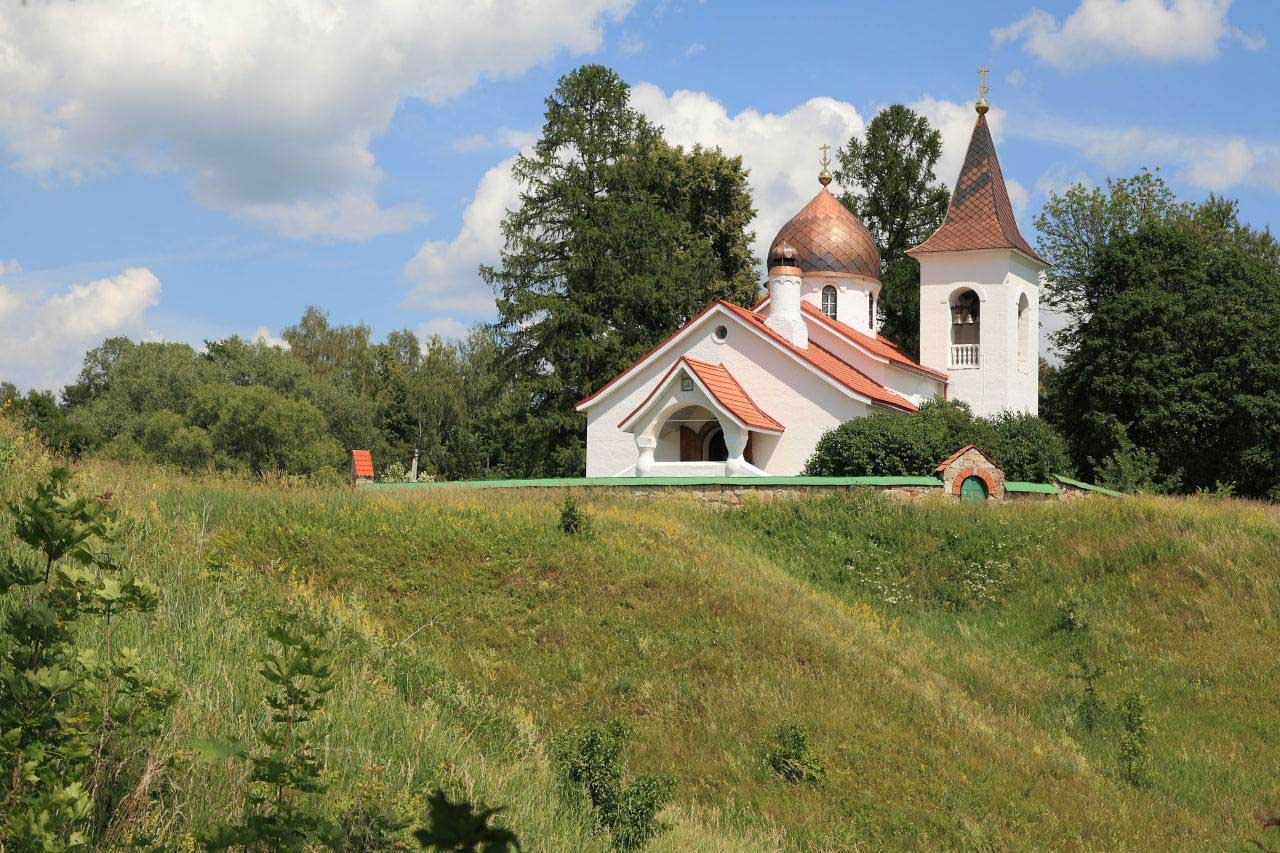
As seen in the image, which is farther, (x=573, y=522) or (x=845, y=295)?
(x=845, y=295)

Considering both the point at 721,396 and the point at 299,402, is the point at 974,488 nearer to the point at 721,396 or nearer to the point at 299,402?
the point at 721,396

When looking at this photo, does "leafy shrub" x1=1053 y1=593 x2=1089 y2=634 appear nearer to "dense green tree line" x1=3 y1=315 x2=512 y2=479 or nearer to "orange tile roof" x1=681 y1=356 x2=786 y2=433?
"orange tile roof" x1=681 y1=356 x2=786 y2=433

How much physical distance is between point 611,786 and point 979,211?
2524cm

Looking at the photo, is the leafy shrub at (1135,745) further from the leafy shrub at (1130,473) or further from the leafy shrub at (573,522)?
the leafy shrub at (1130,473)

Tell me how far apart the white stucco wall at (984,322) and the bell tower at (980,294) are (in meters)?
0.02

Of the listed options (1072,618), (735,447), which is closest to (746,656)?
(1072,618)

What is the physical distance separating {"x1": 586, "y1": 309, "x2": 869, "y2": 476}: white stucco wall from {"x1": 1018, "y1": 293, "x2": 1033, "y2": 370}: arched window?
8.08 meters

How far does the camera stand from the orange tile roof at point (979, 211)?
29766mm

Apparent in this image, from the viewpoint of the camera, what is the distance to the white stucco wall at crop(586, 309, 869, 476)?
25.4 metres

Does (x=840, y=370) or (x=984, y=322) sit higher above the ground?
(x=984, y=322)

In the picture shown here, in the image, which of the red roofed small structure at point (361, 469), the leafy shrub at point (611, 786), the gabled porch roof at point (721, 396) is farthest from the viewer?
the gabled porch roof at point (721, 396)

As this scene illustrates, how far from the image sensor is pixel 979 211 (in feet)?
99.3

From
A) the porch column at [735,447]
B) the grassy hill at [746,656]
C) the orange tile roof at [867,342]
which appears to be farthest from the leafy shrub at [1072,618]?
the orange tile roof at [867,342]

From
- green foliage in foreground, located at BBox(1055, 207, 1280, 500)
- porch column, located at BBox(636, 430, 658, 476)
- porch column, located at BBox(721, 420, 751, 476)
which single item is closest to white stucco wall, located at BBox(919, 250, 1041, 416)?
green foliage in foreground, located at BBox(1055, 207, 1280, 500)
